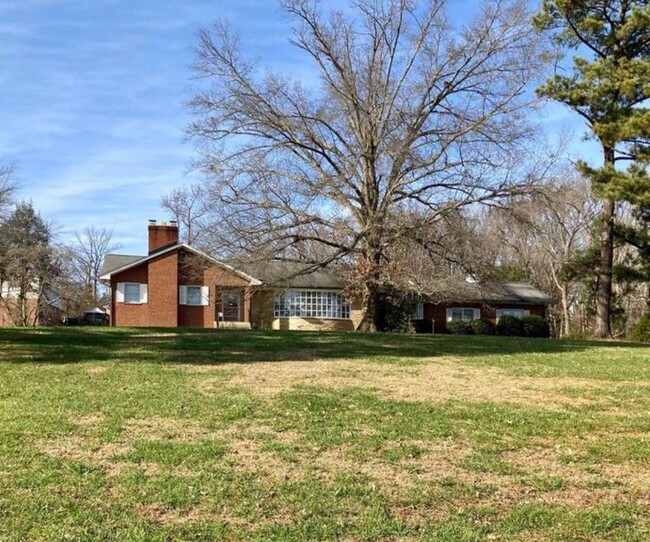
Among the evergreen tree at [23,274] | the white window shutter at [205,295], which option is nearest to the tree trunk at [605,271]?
the white window shutter at [205,295]

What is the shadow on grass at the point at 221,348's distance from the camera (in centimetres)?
1190

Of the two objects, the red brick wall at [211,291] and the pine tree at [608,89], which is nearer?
the pine tree at [608,89]

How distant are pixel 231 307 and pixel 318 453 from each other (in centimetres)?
2946

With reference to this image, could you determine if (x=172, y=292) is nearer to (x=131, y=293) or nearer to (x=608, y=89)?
(x=131, y=293)

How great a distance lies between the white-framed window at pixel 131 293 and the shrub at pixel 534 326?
19.4 metres

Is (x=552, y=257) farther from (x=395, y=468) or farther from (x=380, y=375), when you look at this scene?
(x=395, y=468)

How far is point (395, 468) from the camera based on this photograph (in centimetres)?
544

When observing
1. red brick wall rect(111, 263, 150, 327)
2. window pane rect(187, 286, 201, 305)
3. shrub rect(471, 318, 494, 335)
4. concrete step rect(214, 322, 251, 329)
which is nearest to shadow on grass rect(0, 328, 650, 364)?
concrete step rect(214, 322, 251, 329)

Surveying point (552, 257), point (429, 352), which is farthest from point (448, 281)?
point (552, 257)

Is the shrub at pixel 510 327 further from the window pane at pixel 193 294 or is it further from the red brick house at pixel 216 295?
the window pane at pixel 193 294

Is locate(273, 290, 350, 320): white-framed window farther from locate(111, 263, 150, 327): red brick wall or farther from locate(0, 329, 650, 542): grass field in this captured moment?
locate(0, 329, 650, 542): grass field

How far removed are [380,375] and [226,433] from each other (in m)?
4.36

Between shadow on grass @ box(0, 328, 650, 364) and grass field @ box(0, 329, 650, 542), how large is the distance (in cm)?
98

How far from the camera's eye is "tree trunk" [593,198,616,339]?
2327 centimetres
